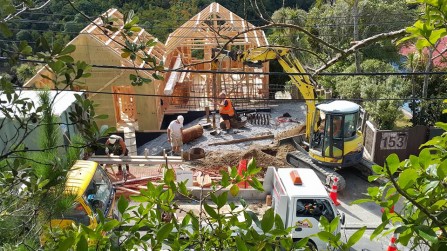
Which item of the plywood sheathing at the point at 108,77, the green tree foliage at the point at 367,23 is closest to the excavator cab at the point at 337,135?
the plywood sheathing at the point at 108,77

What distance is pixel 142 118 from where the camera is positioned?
1653cm

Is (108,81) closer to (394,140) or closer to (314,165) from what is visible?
(314,165)

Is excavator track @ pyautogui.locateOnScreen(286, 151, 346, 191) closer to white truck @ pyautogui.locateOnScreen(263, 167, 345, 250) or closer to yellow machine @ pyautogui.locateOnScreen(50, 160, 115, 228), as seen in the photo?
white truck @ pyautogui.locateOnScreen(263, 167, 345, 250)

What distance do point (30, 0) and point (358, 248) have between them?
8079 mm

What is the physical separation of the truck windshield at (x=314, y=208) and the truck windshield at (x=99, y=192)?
11.8ft

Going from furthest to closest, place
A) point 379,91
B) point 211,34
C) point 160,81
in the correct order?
1. point 211,34
2. point 160,81
3. point 379,91

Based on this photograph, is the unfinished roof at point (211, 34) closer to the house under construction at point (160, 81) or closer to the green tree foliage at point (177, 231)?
the house under construction at point (160, 81)

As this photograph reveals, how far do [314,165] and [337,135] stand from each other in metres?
1.05

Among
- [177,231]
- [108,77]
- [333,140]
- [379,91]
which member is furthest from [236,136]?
[177,231]

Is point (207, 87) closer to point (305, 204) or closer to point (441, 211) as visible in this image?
point (305, 204)

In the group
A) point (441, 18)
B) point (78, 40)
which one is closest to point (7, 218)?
point (441, 18)

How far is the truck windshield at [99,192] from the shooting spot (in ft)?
25.8

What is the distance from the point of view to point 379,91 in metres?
14.9

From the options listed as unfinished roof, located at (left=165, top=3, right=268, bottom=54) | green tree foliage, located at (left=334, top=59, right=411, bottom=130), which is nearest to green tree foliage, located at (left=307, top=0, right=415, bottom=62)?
green tree foliage, located at (left=334, top=59, right=411, bottom=130)
